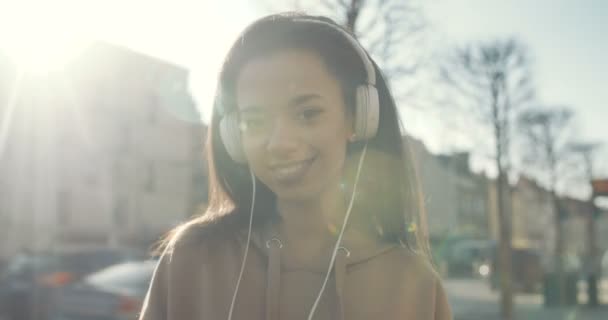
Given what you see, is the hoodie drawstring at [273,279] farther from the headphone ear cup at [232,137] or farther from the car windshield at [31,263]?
the car windshield at [31,263]

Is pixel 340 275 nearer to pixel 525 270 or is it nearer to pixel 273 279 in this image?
pixel 273 279

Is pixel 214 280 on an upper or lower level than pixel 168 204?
upper

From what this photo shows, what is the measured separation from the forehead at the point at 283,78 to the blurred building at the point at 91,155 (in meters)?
33.8

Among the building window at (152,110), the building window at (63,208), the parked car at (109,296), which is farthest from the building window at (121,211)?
the parked car at (109,296)

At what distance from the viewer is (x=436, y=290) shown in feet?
5.41

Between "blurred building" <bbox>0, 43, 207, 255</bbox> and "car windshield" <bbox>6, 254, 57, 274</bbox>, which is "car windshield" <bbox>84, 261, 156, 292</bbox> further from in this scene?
"blurred building" <bbox>0, 43, 207, 255</bbox>

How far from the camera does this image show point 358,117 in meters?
1.63

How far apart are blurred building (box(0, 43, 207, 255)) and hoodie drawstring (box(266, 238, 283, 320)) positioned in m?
33.8

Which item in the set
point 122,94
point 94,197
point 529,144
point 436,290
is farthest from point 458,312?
point 122,94

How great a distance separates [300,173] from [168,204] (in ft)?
139

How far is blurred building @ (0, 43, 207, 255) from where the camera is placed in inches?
1342

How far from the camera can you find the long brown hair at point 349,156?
5.27ft

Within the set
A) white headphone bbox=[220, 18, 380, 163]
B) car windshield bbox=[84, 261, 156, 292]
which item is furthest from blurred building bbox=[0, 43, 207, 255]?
white headphone bbox=[220, 18, 380, 163]

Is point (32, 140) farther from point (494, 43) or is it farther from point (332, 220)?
point (332, 220)
